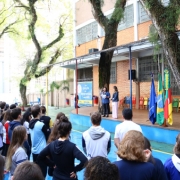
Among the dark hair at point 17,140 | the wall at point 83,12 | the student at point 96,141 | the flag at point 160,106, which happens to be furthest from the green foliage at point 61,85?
the dark hair at point 17,140

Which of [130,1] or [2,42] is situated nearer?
[130,1]

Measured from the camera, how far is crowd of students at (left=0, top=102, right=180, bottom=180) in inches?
70.4

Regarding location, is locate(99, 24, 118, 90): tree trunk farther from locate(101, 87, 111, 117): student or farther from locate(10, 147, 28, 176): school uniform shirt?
locate(10, 147, 28, 176): school uniform shirt

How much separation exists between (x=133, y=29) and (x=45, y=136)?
13744 mm

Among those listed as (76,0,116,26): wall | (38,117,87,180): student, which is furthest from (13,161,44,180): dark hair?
(76,0,116,26): wall

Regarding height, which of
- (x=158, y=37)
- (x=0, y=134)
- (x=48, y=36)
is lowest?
(x=0, y=134)

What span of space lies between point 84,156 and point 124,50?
41.7 ft

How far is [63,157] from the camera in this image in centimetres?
294

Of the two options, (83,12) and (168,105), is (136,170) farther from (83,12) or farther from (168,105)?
(83,12)

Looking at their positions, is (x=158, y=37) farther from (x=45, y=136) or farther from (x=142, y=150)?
(x=142, y=150)

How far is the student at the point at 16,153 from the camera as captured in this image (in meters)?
3.33

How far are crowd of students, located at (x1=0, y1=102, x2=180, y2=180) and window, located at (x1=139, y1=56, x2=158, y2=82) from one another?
12.0m

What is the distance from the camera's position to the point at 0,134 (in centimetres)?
543

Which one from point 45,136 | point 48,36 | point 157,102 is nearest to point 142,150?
point 45,136
